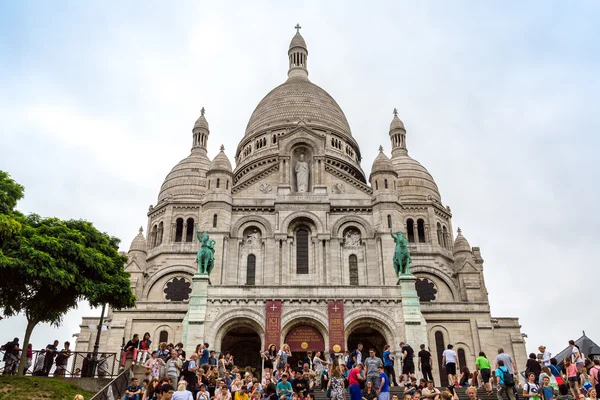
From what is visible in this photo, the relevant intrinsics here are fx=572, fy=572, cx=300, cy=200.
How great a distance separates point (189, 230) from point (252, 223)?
11258 mm

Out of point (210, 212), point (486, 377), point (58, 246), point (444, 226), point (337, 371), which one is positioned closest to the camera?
point (337, 371)

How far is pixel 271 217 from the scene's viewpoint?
3803 centimetres

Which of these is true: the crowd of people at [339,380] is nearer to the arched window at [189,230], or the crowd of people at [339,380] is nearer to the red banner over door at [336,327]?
the red banner over door at [336,327]

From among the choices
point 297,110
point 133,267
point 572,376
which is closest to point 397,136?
point 297,110

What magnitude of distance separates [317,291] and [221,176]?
41.1 feet

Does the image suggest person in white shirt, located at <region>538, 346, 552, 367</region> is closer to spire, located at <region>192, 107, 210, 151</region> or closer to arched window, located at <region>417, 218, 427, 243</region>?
arched window, located at <region>417, 218, 427, 243</region>

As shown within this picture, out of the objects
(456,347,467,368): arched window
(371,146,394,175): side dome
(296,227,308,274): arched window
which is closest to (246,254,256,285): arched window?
(296,227,308,274): arched window

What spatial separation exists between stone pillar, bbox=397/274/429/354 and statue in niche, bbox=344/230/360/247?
5.89 meters

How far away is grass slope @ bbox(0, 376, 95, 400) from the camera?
63.7 ft

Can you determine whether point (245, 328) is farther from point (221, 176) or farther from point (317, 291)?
point (221, 176)

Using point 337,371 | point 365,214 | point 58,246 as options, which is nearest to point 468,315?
point 365,214

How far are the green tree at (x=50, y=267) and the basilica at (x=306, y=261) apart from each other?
Answer: 631 cm

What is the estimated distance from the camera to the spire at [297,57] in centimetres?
6738

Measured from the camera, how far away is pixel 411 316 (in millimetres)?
30594
